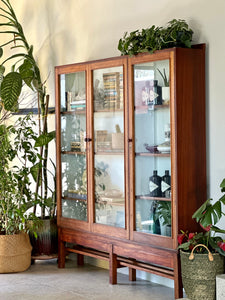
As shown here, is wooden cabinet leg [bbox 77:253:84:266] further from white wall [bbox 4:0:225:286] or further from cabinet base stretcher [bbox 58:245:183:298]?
white wall [bbox 4:0:225:286]

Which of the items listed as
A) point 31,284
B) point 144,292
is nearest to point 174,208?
point 144,292

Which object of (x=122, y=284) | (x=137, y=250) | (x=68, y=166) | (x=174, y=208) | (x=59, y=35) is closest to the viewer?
(x=174, y=208)

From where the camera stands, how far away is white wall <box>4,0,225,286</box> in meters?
4.19

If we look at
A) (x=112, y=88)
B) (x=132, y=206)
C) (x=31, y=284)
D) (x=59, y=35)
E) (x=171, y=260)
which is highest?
(x=59, y=35)

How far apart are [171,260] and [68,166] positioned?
5.01 feet

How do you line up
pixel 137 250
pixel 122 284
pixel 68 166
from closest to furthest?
pixel 137 250
pixel 122 284
pixel 68 166

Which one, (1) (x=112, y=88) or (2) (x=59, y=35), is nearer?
(1) (x=112, y=88)

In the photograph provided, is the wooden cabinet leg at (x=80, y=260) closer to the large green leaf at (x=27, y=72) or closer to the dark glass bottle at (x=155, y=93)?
the large green leaf at (x=27, y=72)

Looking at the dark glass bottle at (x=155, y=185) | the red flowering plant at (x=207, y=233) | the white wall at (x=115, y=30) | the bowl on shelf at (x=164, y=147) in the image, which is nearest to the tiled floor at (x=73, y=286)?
the red flowering plant at (x=207, y=233)

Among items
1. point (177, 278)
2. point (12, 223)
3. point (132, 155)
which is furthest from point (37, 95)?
point (177, 278)

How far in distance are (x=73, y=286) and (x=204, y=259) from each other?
4.49ft

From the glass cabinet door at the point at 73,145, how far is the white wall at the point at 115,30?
1.50ft

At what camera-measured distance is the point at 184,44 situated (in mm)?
4215

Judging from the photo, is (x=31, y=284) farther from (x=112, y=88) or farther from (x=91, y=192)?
(x=112, y=88)
